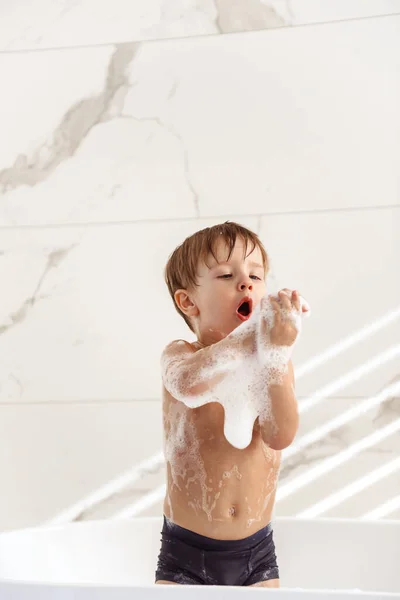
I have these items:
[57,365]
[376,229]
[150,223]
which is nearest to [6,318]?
[57,365]

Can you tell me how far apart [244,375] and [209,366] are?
0.07 metres

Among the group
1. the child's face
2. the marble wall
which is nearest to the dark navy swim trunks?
the child's face

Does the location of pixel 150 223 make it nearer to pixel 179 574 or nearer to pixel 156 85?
pixel 156 85

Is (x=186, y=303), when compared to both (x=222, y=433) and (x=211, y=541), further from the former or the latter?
(x=211, y=541)

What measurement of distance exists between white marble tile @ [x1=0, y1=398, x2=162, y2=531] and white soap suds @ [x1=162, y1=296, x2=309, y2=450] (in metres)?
0.62

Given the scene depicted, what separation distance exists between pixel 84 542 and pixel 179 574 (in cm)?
29

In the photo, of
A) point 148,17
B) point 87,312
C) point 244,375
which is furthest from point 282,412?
A: point 148,17

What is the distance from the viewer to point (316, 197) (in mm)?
1646

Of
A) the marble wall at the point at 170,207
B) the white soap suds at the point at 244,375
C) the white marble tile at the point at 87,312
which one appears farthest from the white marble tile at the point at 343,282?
the white soap suds at the point at 244,375

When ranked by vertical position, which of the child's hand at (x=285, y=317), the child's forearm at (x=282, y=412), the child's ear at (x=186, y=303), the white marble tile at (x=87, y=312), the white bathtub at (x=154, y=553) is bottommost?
the white bathtub at (x=154, y=553)

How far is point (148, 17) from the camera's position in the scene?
1.78 meters

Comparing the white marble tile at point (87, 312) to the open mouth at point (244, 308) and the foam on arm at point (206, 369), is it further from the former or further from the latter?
the foam on arm at point (206, 369)

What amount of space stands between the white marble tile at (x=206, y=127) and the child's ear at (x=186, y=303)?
0.53 meters

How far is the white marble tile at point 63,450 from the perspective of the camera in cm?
166
